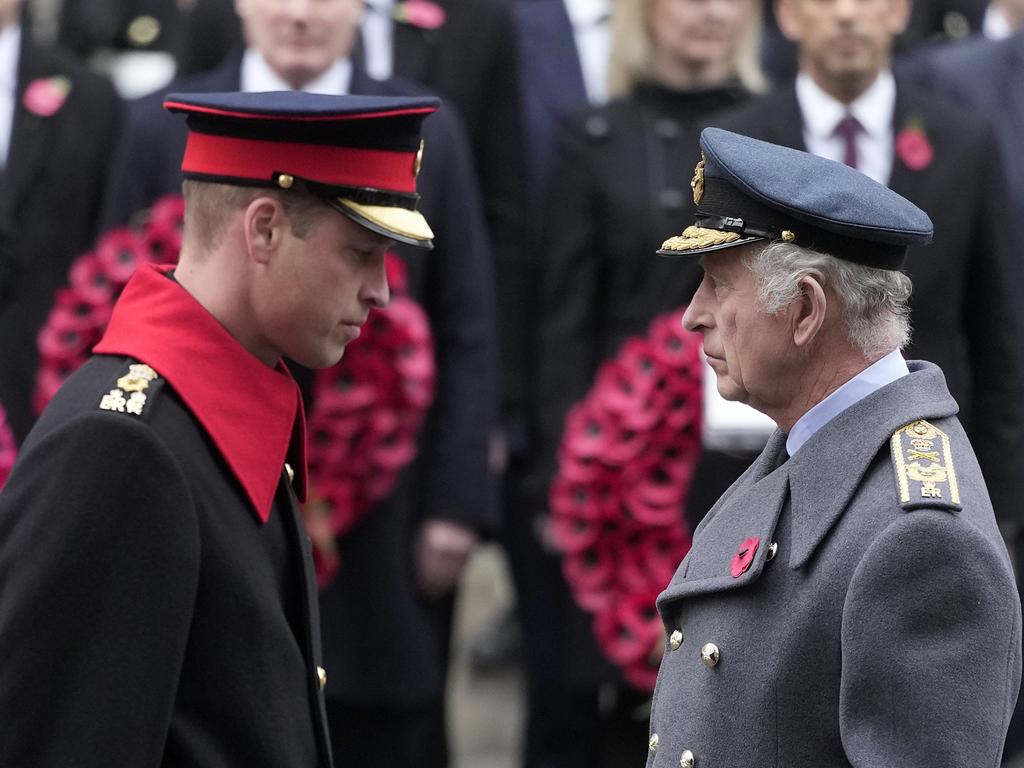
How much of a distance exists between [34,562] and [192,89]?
3051mm

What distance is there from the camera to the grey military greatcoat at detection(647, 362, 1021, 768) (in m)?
2.82

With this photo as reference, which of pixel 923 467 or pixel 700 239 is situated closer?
pixel 923 467

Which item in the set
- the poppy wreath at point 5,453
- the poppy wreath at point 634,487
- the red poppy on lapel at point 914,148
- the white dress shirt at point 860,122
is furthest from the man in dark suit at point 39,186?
the red poppy on lapel at point 914,148

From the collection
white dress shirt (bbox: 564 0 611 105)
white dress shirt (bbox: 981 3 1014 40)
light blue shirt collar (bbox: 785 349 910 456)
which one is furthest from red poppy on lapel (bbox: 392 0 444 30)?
light blue shirt collar (bbox: 785 349 910 456)

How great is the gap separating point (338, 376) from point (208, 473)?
2207mm

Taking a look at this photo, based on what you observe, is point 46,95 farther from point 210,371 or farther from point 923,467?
point 923,467

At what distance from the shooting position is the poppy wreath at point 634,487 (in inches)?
209

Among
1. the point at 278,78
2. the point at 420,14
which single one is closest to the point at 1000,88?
the point at 420,14

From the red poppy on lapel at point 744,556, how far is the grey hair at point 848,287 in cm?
33

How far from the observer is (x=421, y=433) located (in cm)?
579

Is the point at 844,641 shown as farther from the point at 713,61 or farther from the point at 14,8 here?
the point at 14,8

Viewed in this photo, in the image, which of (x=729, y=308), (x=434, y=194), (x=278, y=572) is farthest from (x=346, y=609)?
(x=729, y=308)

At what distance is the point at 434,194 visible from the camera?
18.5 feet

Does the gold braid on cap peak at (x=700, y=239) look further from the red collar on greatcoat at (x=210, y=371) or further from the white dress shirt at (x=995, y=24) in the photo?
the white dress shirt at (x=995, y=24)
